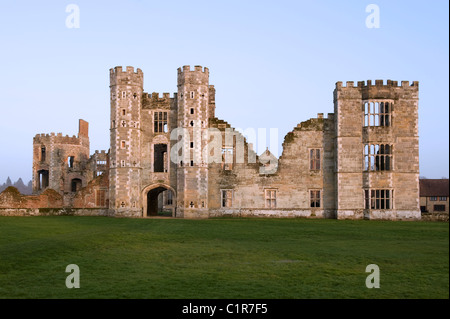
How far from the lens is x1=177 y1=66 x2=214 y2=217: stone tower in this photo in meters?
39.6

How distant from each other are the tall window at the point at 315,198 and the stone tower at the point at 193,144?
28.6 ft

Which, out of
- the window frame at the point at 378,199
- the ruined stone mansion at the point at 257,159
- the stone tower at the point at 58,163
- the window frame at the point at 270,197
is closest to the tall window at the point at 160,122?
the ruined stone mansion at the point at 257,159

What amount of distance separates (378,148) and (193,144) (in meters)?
14.9

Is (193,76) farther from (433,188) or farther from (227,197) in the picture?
(433,188)

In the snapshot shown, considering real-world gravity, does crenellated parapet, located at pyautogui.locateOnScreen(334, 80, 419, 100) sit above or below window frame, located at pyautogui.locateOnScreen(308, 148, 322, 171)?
above

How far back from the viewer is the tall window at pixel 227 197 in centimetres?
4062

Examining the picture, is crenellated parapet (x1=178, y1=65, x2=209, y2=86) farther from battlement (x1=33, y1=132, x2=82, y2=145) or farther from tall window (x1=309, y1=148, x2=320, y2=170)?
battlement (x1=33, y1=132, x2=82, y2=145)

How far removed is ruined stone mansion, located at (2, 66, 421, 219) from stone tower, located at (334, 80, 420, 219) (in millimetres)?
79

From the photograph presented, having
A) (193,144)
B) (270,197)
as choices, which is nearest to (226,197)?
(270,197)

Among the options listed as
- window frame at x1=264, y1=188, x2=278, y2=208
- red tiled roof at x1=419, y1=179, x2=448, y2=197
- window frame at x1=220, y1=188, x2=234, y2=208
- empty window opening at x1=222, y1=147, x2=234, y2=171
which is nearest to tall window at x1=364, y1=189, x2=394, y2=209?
window frame at x1=264, y1=188, x2=278, y2=208

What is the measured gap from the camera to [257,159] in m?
40.8
